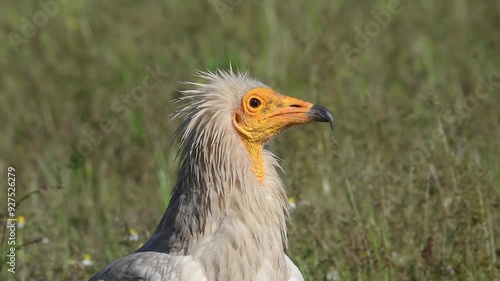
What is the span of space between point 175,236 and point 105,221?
2.44 m

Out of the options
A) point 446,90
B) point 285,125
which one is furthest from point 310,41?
point 285,125

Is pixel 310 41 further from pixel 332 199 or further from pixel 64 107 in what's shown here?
pixel 64 107

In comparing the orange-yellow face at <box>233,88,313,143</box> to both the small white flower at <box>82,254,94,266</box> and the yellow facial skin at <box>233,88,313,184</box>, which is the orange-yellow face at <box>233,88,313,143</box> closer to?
the yellow facial skin at <box>233,88,313,184</box>

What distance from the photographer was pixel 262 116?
14.5ft

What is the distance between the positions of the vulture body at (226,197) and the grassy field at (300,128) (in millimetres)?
832

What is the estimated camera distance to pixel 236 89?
14.6 feet

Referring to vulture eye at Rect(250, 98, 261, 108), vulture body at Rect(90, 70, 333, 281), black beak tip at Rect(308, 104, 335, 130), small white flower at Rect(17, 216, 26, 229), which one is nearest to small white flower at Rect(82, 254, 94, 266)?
small white flower at Rect(17, 216, 26, 229)

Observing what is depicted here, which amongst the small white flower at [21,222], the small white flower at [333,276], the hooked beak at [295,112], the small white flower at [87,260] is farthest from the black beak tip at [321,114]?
the small white flower at [21,222]

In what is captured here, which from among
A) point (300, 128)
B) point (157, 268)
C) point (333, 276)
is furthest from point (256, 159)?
point (300, 128)

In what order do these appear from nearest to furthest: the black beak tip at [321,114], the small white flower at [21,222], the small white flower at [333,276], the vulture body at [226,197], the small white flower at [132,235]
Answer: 1. the vulture body at [226,197]
2. the black beak tip at [321,114]
3. the small white flower at [333,276]
4. the small white flower at [132,235]
5. the small white flower at [21,222]

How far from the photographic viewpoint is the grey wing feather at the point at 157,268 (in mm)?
4070

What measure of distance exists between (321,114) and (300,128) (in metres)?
2.91

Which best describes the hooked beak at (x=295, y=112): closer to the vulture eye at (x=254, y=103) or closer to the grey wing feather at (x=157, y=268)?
the vulture eye at (x=254, y=103)

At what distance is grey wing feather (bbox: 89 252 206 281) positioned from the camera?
4.07 meters
